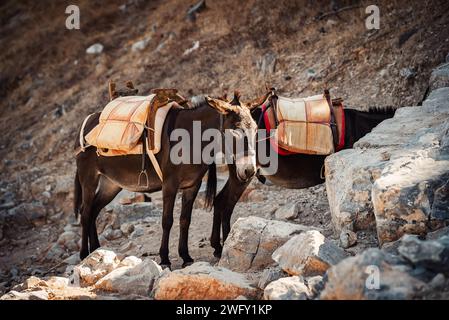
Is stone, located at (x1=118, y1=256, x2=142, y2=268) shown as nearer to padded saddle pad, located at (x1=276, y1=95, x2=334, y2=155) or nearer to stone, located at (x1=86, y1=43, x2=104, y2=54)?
padded saddle pad, located at (x1=276, y1=95, x2=334, y2=155)

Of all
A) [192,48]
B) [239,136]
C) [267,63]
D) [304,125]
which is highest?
[192,48]

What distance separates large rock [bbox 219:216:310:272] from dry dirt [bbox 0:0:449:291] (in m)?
0.68

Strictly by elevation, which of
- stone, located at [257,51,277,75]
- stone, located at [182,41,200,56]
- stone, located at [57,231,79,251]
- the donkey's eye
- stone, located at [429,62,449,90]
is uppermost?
stone, located at [182,41,200,56]

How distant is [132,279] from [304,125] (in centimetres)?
289

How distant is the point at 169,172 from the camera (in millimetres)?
6434

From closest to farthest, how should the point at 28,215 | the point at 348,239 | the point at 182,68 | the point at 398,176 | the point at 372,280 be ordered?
the point at 372,280
the point at 398,176
the point at 348,239
the point at 28,215
the point at 182,68

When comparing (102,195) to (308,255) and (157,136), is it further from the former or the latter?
(308,255)

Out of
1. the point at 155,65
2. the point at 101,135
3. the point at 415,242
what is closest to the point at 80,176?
the point at 101,135

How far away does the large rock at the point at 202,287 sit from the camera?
170 inches

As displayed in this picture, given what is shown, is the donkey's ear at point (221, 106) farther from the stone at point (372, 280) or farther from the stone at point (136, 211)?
the stone at point (136, 211)

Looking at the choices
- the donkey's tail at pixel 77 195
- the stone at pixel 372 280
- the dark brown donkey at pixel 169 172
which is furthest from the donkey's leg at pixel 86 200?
the stone at pixel 372 280

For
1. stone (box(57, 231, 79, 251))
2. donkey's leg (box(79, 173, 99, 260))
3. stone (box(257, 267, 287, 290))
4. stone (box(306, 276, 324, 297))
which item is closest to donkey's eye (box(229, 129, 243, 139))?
stone (box(257, 267, 287, 290))

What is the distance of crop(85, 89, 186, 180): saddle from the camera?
6.48 meters

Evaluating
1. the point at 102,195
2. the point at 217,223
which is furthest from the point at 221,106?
the point at 102,195
